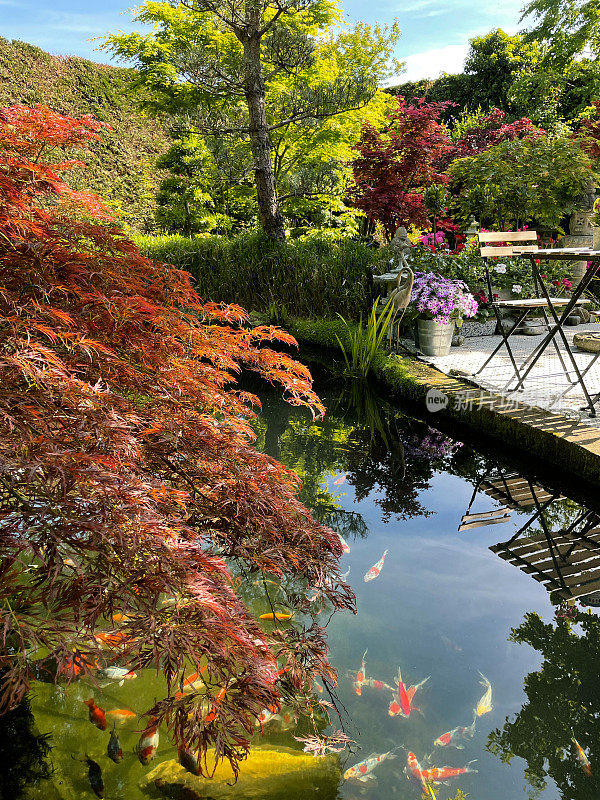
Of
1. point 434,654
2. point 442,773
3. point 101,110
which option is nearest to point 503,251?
point 434,654

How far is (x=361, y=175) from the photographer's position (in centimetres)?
608

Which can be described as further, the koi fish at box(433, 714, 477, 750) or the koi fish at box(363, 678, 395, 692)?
the koi fish at box(363, 678, 395, 692)

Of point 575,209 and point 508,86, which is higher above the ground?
point 508,86

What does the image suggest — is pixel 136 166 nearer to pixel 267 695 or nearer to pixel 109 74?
pixel 109 74

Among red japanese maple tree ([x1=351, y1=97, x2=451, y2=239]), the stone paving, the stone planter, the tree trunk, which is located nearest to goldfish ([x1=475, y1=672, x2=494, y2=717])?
the stone paving

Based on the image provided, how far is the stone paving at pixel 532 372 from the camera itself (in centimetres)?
373

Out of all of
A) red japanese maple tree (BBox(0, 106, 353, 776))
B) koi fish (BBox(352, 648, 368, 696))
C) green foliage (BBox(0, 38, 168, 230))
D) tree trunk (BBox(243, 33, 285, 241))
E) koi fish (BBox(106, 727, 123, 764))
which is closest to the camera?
red japanese maple tree (BBox(0, 106, 353, 776))

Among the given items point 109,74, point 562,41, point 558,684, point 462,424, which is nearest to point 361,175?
point 462,424

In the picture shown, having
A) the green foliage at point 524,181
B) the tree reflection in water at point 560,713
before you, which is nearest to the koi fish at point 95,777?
the tree reflection in water at point 560,713

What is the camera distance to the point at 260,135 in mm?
6930

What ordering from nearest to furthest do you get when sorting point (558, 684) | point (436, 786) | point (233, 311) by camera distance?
point (436, 786)
point (558, 684)
point (233, 311)

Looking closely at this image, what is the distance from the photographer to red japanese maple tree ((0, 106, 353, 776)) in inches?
40.6

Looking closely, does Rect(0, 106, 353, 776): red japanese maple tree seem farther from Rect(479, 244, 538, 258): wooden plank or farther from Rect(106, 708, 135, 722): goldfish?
Rect(479, 244, 538, 258): wooden plank

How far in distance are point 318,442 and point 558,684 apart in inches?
96.6
